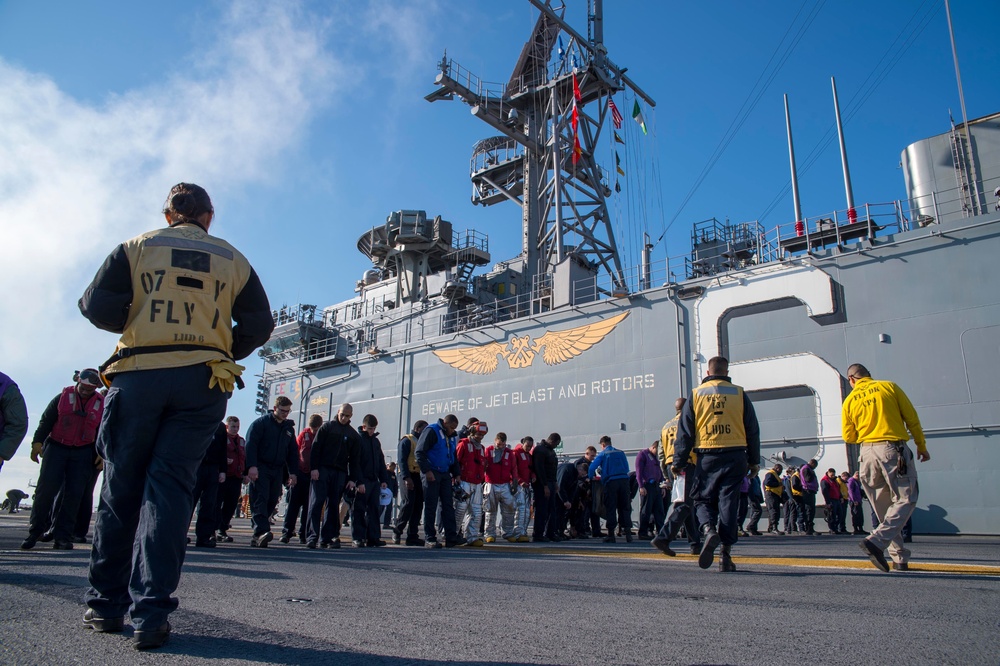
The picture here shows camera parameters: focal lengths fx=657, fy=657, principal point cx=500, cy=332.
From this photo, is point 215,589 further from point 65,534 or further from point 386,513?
point 386,513

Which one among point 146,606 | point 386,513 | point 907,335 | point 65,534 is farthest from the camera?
point 386,513

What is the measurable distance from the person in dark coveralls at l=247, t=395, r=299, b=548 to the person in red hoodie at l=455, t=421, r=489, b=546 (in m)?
2.28

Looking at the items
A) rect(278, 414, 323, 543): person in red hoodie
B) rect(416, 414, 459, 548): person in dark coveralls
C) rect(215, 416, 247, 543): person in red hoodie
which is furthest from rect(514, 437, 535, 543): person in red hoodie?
rect(215, 416, 247, 543): person in red hoodie

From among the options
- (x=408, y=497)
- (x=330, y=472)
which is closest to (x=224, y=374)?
(x=330, y=472)

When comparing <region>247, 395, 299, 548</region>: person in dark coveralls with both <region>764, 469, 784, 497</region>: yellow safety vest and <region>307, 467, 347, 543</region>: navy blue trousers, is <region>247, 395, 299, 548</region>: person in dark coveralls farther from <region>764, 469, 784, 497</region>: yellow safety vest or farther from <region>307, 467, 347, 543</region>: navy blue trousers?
<region>764, 469, 784, 497</region>: yellow safety vest

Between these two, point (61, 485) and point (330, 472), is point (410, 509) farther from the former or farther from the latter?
point (61, 485)

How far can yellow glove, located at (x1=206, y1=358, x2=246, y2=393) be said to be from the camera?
246 centimetres

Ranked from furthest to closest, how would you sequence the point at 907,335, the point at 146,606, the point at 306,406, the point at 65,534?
the point at 306,406
the point at 907,335
the point at 65,534
the point at 146,606

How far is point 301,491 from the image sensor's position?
896 cm

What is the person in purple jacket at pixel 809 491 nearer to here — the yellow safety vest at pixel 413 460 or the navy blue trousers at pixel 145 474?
the yellow safety vest at pixel 413 460

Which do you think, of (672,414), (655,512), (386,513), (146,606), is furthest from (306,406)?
(146,606)

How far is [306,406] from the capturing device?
24312mm

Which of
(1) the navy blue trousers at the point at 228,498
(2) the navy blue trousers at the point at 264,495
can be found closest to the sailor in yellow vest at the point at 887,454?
(2) the navy blue trousers at the point at 264,495

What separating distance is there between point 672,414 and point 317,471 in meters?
9.59
